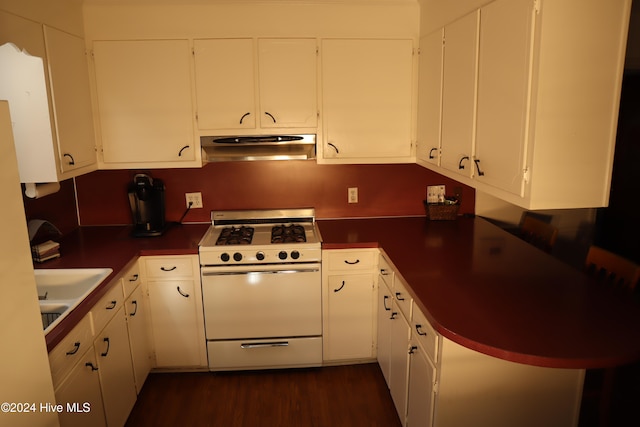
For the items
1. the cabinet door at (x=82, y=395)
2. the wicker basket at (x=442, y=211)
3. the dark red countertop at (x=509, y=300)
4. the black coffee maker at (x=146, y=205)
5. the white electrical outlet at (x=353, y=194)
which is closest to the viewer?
the dark red countertop at (x=509, y=300)

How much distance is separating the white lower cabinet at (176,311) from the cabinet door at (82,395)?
0.74 m

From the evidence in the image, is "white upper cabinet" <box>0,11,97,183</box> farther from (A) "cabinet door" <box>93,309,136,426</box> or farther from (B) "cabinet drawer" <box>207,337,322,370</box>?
(B) "cabinet drawer" <box>207,337,322,370</box>

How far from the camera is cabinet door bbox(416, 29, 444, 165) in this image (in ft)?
8.41

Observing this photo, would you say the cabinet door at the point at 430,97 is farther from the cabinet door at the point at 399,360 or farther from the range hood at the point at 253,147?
the cabinet door at the point at 399,360

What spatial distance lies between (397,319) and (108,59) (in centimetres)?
226

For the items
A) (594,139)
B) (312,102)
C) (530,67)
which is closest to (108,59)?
(312,102)

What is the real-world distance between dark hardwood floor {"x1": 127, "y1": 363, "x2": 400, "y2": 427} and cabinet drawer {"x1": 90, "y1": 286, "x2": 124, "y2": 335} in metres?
0.71

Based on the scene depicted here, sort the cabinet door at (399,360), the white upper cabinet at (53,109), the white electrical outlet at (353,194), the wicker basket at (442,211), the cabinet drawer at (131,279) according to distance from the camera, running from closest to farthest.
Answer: the white upper cabinet at (53,109)
the cabinet door at (399,360)
the cabinet drawer at (131,279)
the wicker basket at (442,211)
the white electrical outlet at (353,194)

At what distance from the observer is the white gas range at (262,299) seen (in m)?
2.76

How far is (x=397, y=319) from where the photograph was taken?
93.0 inches

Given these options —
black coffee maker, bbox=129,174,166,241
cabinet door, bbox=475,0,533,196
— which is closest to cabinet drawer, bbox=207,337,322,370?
black coffee maker, bbox=129,174,166,241

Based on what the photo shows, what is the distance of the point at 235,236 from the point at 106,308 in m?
0.91

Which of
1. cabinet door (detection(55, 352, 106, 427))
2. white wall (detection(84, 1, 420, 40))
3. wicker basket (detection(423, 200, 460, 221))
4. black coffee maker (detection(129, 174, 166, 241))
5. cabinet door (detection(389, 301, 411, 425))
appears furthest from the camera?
wicker basket (detection(423, 200, 460, 221))

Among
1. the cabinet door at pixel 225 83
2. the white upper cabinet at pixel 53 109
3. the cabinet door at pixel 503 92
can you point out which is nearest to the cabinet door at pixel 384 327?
the cabinet door at pixel 503 92
